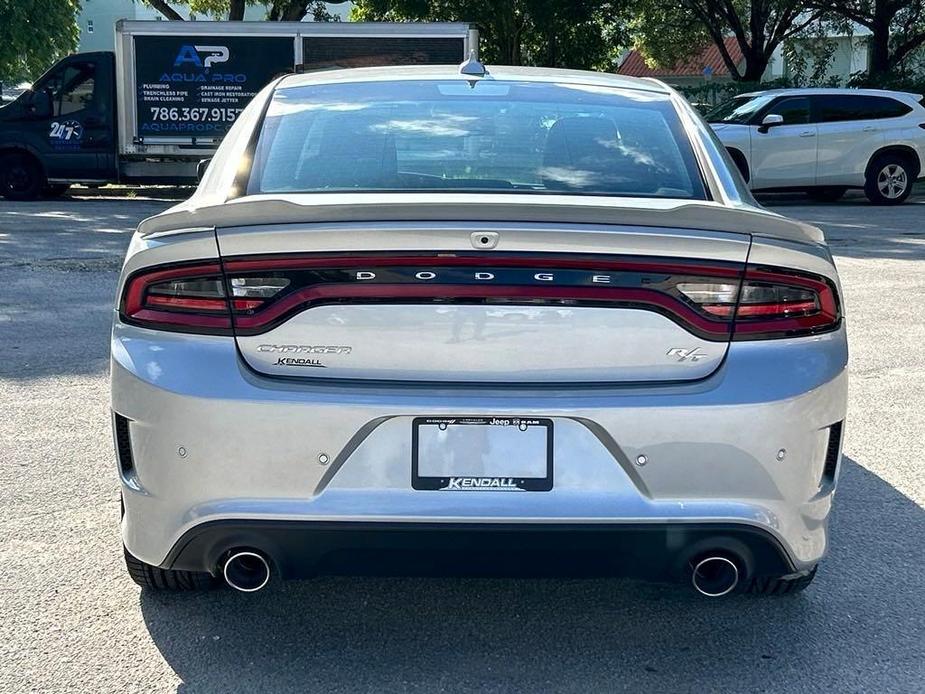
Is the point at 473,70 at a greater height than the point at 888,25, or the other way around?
the point at 888,25

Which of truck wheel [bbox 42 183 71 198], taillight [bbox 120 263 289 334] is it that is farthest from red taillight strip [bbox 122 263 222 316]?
truck wheel [bbox 42 183 71 198]

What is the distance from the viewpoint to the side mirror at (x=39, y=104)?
17500 mm

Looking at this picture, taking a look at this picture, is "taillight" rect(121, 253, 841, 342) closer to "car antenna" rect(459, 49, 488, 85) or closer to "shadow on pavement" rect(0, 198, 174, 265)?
"car antenna" rect(459, 49, 488, 85)

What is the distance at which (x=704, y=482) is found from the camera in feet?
9.82

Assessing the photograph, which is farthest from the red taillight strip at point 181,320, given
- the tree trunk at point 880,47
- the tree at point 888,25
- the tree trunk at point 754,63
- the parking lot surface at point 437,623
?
the tree trunk at point 754,63

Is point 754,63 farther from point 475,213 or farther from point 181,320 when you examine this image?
point 181,320

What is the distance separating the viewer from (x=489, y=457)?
116 inches

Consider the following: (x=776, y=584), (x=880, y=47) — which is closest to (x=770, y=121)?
(x=880, y=47)

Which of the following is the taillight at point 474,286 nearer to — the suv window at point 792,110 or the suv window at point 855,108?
the suv window at point 792,110

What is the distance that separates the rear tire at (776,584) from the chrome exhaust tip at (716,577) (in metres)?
0.36

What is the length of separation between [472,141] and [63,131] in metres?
15.3

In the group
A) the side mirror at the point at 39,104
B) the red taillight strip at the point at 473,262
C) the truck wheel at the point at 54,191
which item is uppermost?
the red taillight strip at the point at 473,262

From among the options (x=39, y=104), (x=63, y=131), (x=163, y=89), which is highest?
(x=163, y=89)

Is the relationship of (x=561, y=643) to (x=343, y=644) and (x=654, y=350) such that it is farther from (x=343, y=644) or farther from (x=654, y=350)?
(x=654, y=350)
